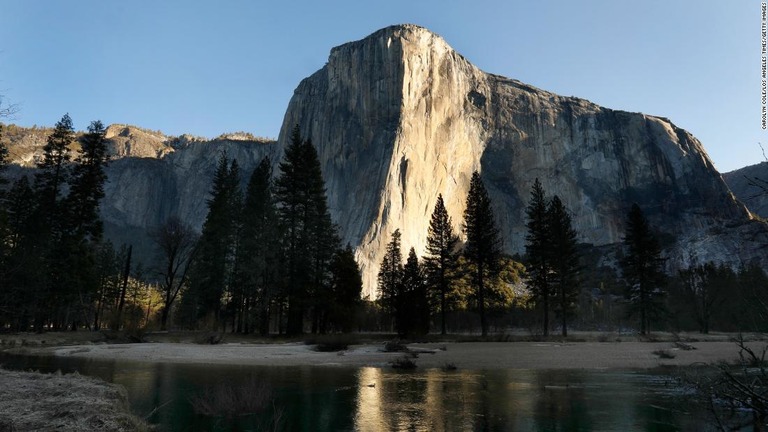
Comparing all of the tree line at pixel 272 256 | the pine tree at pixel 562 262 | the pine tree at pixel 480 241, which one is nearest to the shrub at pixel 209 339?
the tree line at pixel 272 256

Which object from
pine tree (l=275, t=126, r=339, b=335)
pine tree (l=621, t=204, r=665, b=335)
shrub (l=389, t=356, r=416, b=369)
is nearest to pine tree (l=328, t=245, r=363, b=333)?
pine tree (l=275, t=126, r=339, b=335)

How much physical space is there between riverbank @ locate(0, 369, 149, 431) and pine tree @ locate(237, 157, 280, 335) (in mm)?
24731

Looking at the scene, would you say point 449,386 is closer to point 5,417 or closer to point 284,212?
point 5,417

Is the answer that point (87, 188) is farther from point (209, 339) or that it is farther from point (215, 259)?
point (209, 339)

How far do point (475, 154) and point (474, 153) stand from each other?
0.54m

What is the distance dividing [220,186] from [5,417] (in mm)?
45313

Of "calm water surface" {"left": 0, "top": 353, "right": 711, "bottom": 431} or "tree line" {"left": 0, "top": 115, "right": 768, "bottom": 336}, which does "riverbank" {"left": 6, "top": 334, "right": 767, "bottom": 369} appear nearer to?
"calm water surface" {"left": 0, "top": 353, "right": 711, "bottom": 431}

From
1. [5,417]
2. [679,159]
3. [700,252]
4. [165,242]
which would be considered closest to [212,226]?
[165,242]

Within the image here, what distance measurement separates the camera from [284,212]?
42.0 m

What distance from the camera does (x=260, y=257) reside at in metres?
36.6

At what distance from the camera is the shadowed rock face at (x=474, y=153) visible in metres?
125

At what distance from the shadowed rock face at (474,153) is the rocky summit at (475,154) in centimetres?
37

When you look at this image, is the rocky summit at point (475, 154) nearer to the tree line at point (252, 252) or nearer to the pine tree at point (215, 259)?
the tree line at point (252, 252)

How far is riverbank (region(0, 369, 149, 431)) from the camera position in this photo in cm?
761
